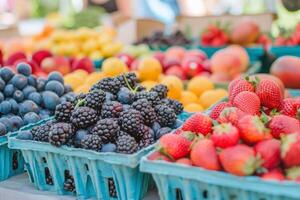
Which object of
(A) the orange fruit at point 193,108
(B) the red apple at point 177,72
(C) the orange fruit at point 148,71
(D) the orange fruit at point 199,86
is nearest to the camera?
(A) the orange fruit at point 193,108

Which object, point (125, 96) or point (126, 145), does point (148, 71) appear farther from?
point (126, 145)

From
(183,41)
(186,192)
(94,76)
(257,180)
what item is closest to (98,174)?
(186,192)

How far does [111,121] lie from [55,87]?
51 centimetres

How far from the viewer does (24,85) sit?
64.6 inches

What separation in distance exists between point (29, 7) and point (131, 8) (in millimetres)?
1587

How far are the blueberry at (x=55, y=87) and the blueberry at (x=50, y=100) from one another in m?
0.05

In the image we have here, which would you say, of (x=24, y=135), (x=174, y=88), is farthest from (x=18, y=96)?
(x=174, y=88)

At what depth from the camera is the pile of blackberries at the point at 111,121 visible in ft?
3.99

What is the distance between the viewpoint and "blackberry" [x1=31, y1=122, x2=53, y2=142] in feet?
4.32

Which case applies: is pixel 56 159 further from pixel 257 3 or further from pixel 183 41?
pixel 257 3

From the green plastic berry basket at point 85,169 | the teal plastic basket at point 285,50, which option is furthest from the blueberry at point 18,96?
the teal plastic basket at point 285,50

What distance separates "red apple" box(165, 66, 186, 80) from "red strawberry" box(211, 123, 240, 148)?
1.39 metres

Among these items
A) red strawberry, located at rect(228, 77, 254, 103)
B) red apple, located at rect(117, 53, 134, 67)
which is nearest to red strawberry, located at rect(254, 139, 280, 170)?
red strawberry, located at rect(228, 77, 254, 103)

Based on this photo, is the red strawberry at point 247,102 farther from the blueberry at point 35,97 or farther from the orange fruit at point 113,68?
the orange fruit at point 113,68
